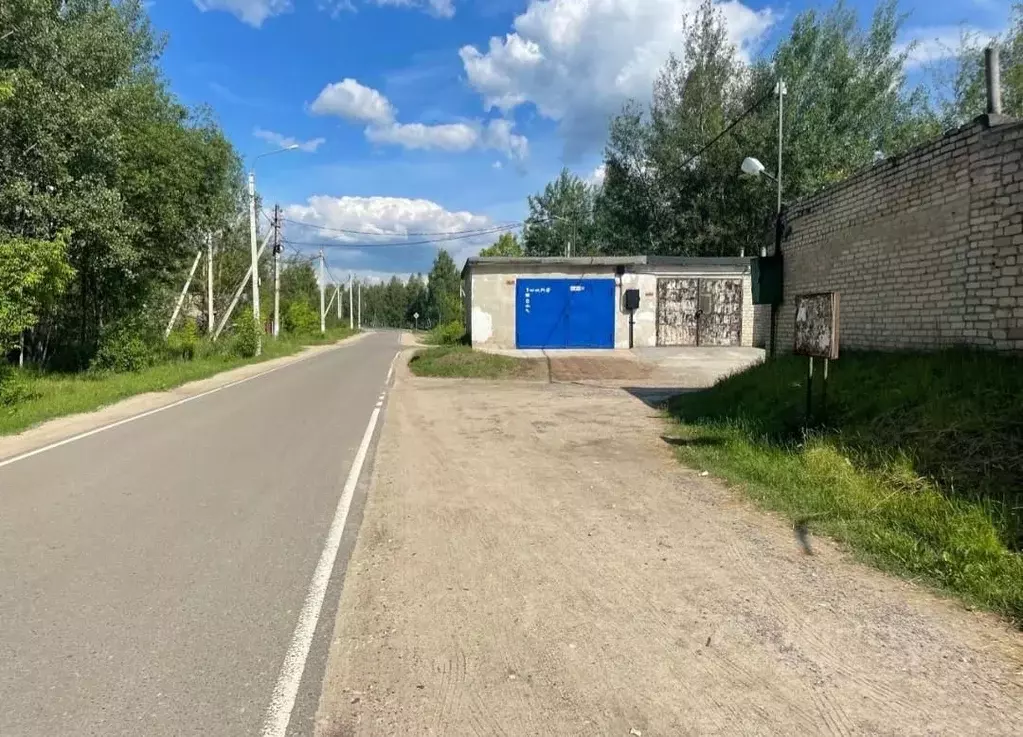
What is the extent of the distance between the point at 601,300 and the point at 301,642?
2323cm

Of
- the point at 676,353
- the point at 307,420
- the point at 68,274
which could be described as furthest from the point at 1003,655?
the point at 676,353

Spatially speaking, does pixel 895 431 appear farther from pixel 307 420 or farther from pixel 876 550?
pixel 307 420

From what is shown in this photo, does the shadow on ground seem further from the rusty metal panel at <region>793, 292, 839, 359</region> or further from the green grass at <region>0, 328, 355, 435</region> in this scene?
the green grass at <region>0, 328, 355, 435</region>

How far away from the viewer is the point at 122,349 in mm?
20812

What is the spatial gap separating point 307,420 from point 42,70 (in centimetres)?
1072

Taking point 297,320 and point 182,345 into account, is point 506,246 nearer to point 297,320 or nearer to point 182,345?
point 297,320

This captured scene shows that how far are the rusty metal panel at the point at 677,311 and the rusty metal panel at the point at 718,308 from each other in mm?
298

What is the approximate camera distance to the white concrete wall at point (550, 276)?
86.2 ft

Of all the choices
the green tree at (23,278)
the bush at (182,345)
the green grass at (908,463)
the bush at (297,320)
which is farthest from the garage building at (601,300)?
the bush at (297,320)

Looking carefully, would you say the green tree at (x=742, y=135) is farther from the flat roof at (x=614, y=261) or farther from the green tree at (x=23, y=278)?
the green tree at (x=23, y=278)

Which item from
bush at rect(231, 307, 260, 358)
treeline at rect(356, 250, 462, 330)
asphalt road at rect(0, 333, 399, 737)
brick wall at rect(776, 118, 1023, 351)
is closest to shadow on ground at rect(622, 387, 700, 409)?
brick wall at rect(776, 118, 1023, 351)

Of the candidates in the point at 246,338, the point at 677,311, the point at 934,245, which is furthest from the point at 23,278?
the point at 677,311

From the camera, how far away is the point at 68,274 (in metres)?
14.2

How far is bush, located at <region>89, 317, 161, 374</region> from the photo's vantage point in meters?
20.6
